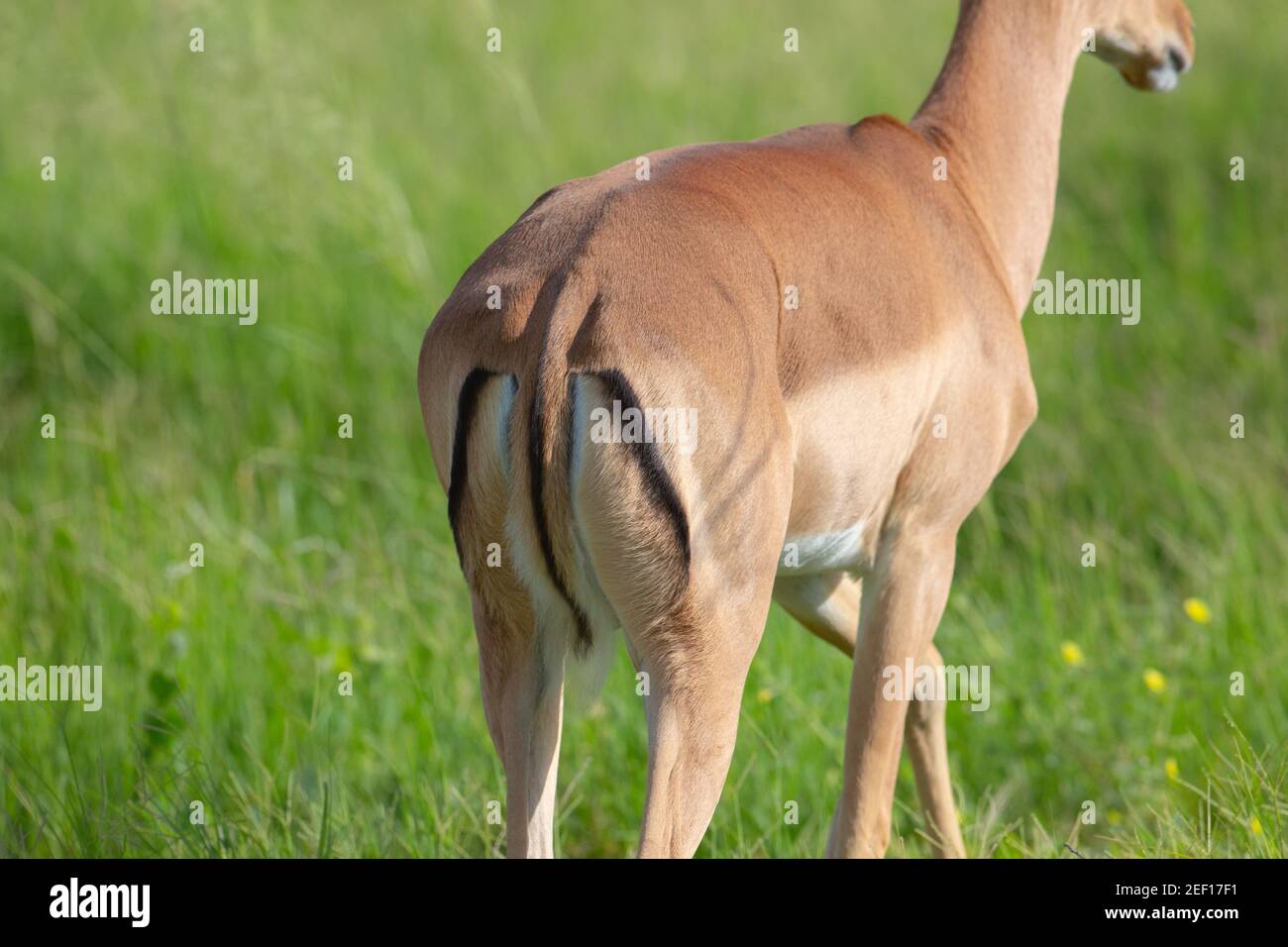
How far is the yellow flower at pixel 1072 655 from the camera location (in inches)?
167

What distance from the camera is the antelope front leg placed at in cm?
310

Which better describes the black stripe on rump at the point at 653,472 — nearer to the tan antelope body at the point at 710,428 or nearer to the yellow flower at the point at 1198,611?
the tan antelope body at the point at 710,428

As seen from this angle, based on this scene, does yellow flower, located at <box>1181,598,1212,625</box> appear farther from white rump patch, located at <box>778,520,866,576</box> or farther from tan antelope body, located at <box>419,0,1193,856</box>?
white rump patch, located at <box>778,520,866,576</box>

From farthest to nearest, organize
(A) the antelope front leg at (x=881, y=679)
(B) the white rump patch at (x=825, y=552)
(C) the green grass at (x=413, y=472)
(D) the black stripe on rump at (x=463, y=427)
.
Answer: (C) the green grass at (x=413, y=472)
(A) the antelope front leg at (x=881, y=679)
(B) the white rump patch at (x=825, y=552)
(D) the black stripe on rump at (x=463, y=427)

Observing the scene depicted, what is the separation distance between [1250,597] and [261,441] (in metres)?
3.59

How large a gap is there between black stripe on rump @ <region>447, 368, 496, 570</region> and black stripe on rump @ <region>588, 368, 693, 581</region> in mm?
207

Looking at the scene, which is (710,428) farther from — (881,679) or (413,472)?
(413,472)

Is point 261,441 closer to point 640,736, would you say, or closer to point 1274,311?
point 640,736

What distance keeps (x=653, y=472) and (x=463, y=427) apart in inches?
12.4

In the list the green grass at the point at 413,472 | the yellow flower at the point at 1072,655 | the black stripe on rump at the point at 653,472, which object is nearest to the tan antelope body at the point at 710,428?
the black stripe on rump at the point at 653,472

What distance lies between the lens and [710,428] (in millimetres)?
2367

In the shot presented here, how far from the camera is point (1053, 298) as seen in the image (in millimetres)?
6375

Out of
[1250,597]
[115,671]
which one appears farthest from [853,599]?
[115,671]

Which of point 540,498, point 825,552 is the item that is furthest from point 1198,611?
point 540,498
